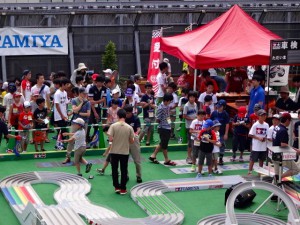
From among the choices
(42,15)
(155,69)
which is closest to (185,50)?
(155,69)

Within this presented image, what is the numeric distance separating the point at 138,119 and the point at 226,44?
427 cm

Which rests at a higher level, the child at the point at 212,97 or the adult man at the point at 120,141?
the child at the point at 212,97

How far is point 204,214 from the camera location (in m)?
12.0

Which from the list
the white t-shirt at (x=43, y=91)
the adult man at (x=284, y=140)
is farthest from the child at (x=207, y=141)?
the white t-shirt at (x=43, y=91)

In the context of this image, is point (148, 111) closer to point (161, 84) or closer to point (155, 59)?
point (161, 84)

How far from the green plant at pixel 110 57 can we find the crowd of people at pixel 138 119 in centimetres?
524

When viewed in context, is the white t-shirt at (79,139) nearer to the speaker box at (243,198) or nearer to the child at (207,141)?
the child at (207,141)

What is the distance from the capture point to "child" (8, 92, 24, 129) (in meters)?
16.6

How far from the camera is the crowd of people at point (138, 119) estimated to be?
13.4m

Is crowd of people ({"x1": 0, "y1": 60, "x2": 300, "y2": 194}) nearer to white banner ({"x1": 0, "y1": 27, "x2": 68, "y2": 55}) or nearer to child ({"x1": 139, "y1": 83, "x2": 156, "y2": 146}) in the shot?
child ({"x1": 139, "y1": 83, "x2": 156, "y2": 146})

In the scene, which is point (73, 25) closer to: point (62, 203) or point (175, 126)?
point (175, 126)

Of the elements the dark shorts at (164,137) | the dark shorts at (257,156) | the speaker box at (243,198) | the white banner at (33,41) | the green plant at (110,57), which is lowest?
the speaker box at (243,198)

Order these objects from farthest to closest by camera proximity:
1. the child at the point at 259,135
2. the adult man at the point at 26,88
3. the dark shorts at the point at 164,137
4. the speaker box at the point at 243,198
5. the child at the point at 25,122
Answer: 1. the adult man at the point at 26,88
2. the child at the point at 25,122
3. the dark shorts at the point at 164,137
4. the child at the point at 259,135
5. the speaker box at the point at 243,198

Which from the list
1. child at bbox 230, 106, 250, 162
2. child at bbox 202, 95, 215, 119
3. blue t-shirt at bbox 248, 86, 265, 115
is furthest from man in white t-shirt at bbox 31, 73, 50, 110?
blue t-shirt at bbox 248, 86, 265, 115
